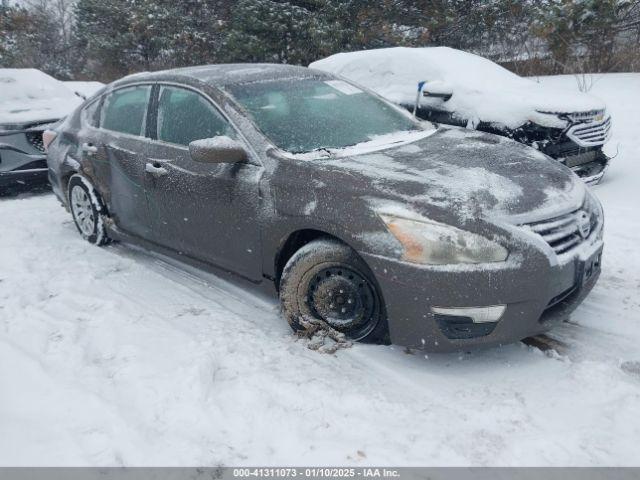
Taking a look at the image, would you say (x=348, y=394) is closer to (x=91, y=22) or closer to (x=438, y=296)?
(x=438, y=296)

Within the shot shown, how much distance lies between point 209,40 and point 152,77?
16.9m

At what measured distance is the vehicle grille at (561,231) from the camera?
2922 millimetres

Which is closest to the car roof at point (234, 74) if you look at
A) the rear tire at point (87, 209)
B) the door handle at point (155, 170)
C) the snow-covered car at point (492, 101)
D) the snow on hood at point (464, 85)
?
the door handle at point (155, 170)

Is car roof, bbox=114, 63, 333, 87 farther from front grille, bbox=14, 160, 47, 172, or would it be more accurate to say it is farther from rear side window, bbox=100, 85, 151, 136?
A: front grille, bbox=14, 160, 47, 172

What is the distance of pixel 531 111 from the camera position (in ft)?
20.0

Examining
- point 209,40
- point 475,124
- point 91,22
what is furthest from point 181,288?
point 91,22

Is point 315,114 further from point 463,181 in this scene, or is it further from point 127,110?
point 127,110

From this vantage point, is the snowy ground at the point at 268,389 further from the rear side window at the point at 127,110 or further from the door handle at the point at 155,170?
the rear side window at the point at 127,110

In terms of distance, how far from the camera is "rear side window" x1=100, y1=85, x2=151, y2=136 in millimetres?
4414

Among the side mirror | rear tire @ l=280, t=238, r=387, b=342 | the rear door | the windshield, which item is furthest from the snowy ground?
the windshield

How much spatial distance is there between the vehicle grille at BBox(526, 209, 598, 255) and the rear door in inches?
109

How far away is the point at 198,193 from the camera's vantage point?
12.5 feet

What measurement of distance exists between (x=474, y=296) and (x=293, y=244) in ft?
3.67

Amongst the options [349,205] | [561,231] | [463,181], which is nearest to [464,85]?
[463,181]
